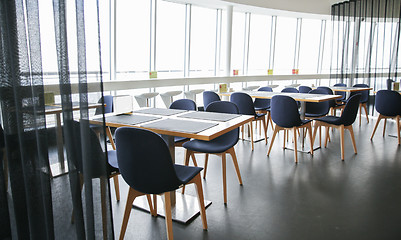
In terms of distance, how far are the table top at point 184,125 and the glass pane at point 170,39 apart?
3.75 m

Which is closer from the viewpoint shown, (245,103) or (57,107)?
(57,107)

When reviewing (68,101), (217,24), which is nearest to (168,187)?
(68,101)

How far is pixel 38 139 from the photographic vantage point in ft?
4.37

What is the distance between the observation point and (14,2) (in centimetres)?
126

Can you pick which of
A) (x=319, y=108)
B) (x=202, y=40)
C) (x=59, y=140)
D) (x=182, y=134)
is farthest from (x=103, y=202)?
(x=202, y=40)

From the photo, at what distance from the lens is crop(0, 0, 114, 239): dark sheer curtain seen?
49.7 inches

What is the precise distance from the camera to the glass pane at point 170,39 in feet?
22.1

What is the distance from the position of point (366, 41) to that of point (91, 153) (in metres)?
8.08

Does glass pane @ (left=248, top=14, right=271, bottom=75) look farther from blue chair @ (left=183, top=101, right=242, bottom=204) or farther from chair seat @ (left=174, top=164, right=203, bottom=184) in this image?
chair seat @ (left=174, top=164, right=203, bottom=184)

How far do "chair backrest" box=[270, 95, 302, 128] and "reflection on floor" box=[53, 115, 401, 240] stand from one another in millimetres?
485

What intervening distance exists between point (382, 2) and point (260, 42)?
9.93ft

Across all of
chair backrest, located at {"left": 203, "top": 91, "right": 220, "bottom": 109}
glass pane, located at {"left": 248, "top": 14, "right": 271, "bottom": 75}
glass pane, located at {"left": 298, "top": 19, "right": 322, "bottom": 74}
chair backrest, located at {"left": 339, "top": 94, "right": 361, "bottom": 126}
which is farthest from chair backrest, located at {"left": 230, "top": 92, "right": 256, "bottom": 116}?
glass pane, located at {"left": 298, "top": 19, "right": 322, "bottom": 74}

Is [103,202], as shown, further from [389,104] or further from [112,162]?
[389,104]

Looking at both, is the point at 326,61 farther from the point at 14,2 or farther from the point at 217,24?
the point at 14,2
